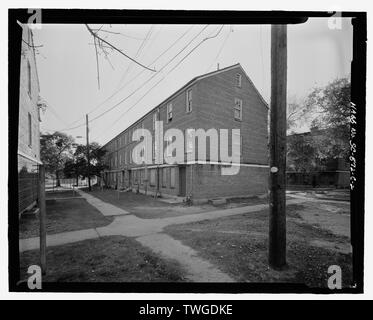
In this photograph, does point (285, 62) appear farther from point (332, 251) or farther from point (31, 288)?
point (31, 288)

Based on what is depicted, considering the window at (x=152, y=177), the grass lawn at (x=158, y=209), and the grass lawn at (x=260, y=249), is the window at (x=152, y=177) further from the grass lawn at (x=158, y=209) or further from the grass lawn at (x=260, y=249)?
the grass lawn at (x=260, y=249)

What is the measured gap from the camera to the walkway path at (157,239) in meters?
3.54

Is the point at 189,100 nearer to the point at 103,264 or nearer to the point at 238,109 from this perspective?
the point at 238,109

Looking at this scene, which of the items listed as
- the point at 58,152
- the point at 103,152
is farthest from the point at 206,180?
the point at 58,152

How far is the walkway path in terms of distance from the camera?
3541 mm

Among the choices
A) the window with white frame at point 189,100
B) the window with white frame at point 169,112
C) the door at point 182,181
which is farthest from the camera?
the window with white frame at point 169,112

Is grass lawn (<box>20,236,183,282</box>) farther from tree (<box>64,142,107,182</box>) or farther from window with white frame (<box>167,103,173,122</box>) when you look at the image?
tree (<box>64,142,107,182</box>)

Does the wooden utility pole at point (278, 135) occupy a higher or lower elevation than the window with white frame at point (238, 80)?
lower

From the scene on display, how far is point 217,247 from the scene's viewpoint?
16.0 ft

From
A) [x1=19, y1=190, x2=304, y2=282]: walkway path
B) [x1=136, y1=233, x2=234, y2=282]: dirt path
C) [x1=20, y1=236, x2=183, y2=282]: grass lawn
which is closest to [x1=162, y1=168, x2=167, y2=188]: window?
[x1=19, y1=190, x2=304, y2=282]: walkway path

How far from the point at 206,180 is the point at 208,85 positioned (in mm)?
5703

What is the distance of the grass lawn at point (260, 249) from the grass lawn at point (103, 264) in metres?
1.05

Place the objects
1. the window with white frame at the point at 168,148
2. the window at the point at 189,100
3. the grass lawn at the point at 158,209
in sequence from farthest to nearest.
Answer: the window with white frame at the point at 168,148 → the window at the point at 189,100 → the grass lawn at the point at 158,209

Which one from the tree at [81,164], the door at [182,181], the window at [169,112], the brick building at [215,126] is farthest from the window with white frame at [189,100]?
the tree at [81,164]
